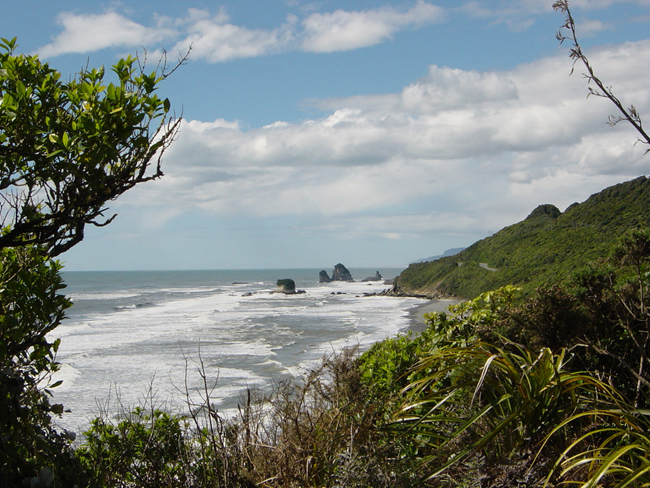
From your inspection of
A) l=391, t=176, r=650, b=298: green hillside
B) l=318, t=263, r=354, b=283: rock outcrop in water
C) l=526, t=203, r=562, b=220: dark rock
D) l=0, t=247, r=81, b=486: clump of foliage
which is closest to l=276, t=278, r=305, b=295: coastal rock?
l=391, t=176, r=650, b=298: green hillside

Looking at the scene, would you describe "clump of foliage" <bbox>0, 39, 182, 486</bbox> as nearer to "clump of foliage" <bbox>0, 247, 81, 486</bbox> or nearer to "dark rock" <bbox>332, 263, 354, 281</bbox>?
"clump of foliage" <bbox>0, 247, 81, 486</bbox>

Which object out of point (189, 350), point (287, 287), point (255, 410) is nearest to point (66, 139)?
point (255, 410)

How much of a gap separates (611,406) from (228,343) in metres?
24.7

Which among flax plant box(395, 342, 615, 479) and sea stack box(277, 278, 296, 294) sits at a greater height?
flax plant box(395, 342, 615, 479)

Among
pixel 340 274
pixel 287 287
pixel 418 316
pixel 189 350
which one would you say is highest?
pixel 340 274

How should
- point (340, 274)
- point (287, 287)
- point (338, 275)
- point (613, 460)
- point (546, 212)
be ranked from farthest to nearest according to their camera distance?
point (340, 274) < point (338, 275) < point (287, 287) < point (546, 212) < point (613, 460)

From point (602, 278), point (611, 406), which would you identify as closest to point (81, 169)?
point (611, 406)

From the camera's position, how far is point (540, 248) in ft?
155

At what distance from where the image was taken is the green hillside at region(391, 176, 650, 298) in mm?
39219

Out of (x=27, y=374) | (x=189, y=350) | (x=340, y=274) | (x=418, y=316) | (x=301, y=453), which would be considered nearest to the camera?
(x=301, y=453)

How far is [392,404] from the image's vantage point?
11.4ft

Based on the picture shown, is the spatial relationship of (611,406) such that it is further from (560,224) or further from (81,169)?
(560,224)

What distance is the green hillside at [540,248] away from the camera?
129 ft

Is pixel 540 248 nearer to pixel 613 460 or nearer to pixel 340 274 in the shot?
pixel 613 460
